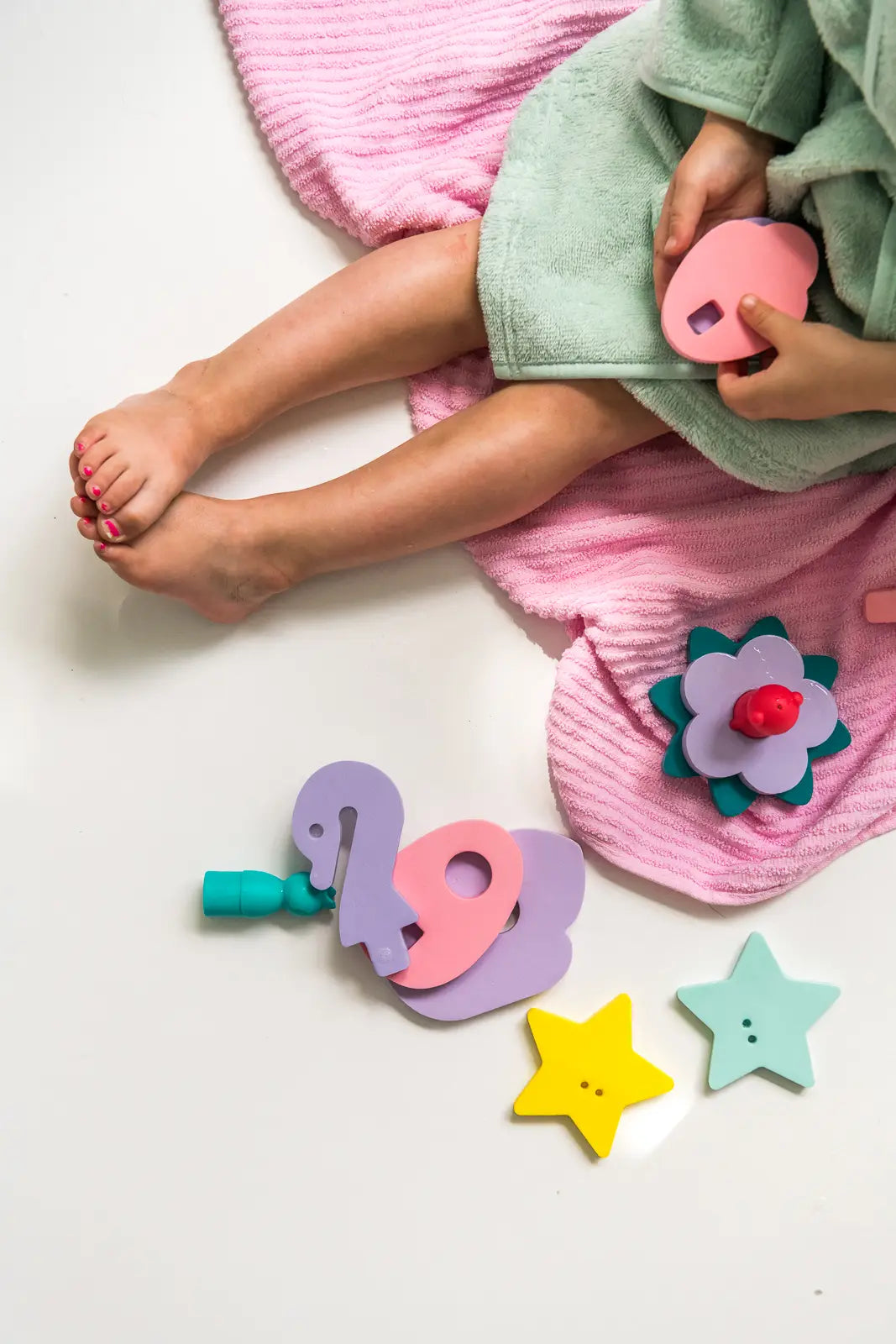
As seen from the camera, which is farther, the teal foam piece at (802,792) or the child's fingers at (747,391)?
the teal foam piece at (802,792)

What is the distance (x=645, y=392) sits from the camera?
0.79 metres

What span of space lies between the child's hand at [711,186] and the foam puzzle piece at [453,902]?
0.44 metres

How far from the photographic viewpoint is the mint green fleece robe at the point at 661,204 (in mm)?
701

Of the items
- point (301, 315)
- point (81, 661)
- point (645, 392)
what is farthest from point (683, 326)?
point (81, 661)

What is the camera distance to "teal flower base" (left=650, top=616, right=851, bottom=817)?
861 millimetres

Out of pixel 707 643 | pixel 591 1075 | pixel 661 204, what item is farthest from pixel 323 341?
pixel 591 1075

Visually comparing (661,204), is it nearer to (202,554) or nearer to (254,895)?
(202,554)

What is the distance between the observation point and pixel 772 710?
78 centimetres

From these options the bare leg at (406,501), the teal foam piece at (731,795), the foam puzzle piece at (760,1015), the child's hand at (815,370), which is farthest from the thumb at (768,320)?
the foam puzzle piece at (760,1015)

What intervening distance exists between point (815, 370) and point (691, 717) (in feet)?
0.94

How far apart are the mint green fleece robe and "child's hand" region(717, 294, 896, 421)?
24 mm

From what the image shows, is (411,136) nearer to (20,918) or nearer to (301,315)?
(301,315)

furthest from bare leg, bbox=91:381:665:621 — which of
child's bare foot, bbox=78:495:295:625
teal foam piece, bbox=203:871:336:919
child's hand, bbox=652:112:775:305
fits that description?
teal foam piece, bbox=203:871:336:919

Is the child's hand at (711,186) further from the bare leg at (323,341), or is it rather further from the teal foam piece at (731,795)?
the teal foam piece at (731,795)
